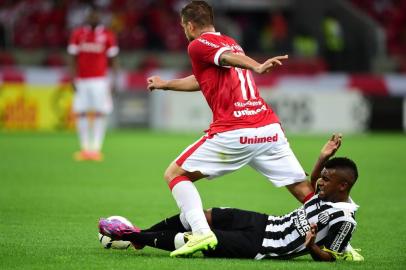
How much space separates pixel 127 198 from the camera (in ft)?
39.0

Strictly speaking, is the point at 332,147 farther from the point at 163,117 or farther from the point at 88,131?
the point at 163,117

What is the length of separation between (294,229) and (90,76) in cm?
1035

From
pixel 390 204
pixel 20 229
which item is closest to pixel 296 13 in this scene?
pixel 390 204

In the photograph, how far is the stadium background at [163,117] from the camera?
900 centimetres

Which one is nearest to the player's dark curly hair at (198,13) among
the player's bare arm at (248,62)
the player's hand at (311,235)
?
the player's bare arm at (248,62)

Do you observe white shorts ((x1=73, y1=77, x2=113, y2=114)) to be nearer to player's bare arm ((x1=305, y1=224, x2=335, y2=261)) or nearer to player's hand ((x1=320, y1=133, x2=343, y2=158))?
player's hand ((x1=320, y1=133, x2=343, y2=158))

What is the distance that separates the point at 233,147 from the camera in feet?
25.1

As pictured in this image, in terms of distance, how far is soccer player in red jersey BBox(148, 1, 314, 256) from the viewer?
298 inches

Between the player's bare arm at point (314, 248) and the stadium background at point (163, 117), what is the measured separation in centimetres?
11

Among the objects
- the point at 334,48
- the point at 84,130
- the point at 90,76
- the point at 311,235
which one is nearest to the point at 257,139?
the point at 311,235

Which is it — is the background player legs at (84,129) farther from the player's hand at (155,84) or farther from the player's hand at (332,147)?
the player's hand at (332,147)

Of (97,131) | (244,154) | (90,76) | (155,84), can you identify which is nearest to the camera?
(244,154)

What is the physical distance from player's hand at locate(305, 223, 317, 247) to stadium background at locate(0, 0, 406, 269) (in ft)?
0.65

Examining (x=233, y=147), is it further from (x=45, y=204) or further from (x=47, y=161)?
(x=47, y=161)
